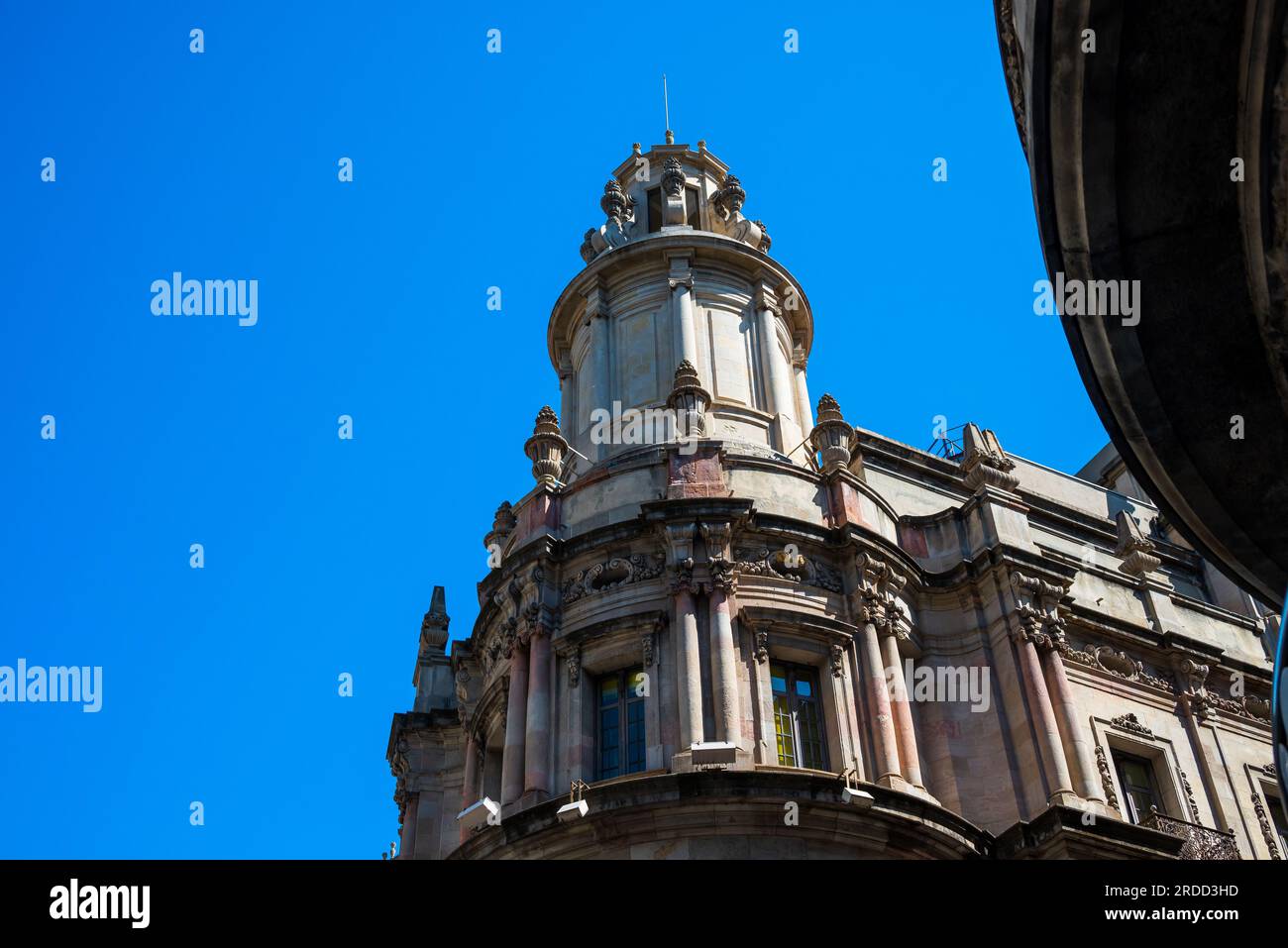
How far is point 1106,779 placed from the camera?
2541cm

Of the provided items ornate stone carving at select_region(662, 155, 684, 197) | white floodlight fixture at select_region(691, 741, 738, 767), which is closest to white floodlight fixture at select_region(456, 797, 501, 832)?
white floodlight fixture at select_region(691, 741, 738, 767)

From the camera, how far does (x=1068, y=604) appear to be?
2784 centimetres

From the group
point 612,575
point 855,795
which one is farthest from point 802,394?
point 855,795

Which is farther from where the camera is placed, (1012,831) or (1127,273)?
(1012,831)

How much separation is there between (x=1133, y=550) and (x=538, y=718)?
16.0 m

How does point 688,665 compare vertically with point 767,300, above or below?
below

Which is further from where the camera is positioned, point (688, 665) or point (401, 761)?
point (401, 761)

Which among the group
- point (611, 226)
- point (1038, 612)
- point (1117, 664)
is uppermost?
point (611, 226)

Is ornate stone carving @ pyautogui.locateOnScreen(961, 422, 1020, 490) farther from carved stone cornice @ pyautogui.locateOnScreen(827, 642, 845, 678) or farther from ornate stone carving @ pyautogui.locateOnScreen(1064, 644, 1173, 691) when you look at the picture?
carved stone cornice @ pyautogui.locateOnScreen(827, 642, 845, 678)

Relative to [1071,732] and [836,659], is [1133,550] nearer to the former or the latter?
[1071,732]

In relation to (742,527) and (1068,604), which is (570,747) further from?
(1068,604)
